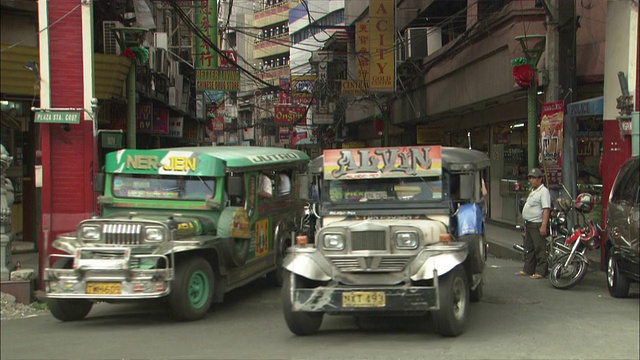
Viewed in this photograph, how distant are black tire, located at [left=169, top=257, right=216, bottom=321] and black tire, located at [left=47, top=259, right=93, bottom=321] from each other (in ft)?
4.29

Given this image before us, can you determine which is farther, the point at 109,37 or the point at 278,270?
the point at 109,37

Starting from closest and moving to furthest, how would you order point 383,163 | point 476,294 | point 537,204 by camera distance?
point 383,163, point 476,294, point 537,204

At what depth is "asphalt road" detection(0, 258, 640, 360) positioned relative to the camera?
677 cm

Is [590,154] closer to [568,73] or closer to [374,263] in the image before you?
[568,73]

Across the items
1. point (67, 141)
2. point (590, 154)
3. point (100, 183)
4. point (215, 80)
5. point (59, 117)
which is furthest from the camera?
point (215, 80)

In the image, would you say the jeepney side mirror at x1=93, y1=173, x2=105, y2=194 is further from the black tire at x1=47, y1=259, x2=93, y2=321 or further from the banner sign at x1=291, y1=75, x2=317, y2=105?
the banner sign at x1=291, y1=75, x2=317, y2=105

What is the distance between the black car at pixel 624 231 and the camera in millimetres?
8711

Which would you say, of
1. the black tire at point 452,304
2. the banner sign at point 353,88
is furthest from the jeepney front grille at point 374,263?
the banner sign at point 353,88

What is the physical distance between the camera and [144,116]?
22.5m

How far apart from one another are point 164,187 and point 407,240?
12.9 ft

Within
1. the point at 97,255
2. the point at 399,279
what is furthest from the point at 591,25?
the point at 97,255

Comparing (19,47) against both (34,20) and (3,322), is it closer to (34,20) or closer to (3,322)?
(34,20)

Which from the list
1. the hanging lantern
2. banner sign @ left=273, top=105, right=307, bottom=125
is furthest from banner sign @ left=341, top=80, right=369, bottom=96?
the hanging lantern

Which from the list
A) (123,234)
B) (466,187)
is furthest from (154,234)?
(466,187)
